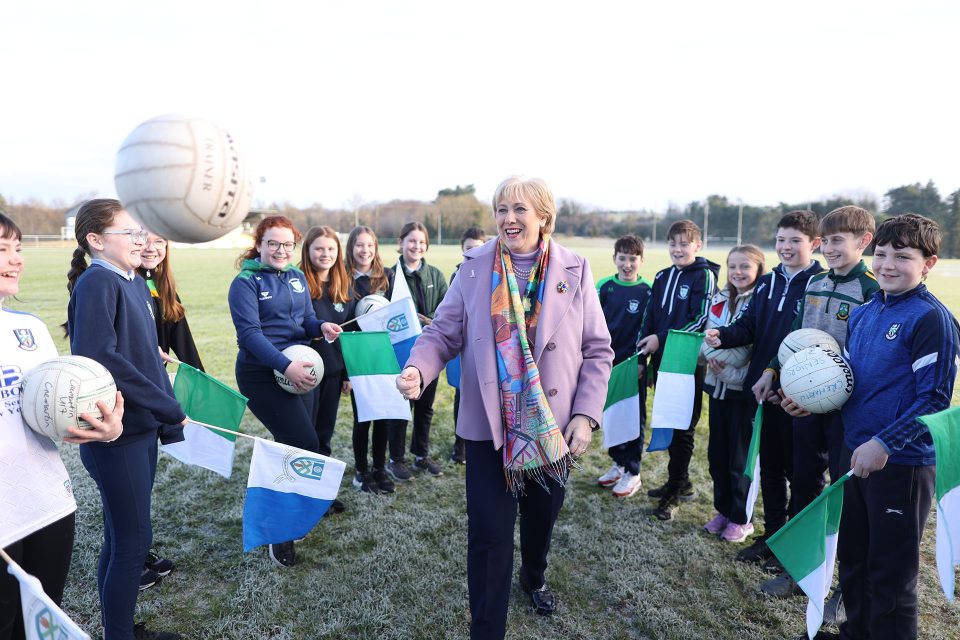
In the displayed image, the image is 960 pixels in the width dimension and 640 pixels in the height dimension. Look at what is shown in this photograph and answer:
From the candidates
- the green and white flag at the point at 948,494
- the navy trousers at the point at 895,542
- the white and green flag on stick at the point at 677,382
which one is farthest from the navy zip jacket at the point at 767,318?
the green and white flag at the point at 948,494

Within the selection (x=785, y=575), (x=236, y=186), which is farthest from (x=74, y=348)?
(x=785, y=575)

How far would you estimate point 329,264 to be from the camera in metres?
4.77

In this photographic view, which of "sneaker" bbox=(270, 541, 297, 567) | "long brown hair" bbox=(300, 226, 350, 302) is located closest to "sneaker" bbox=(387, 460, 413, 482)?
"sneaker" bbox=(270, 541, 297, 567)

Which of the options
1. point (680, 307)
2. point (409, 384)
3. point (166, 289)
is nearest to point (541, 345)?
point (409, 384)

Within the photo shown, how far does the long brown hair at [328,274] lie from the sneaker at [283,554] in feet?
6.38

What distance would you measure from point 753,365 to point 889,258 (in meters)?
1.42

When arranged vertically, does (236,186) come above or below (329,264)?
above

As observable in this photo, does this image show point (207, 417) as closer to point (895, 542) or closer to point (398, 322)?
point (398, 322)

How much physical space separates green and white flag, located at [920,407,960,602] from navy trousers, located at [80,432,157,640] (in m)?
3.45

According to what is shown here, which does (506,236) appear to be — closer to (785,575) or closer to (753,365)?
(753,365)

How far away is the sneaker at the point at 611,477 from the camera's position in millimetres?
5148

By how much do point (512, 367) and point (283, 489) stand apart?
5.96ft

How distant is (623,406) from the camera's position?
4.92 metres

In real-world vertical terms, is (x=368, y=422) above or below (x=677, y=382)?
below
